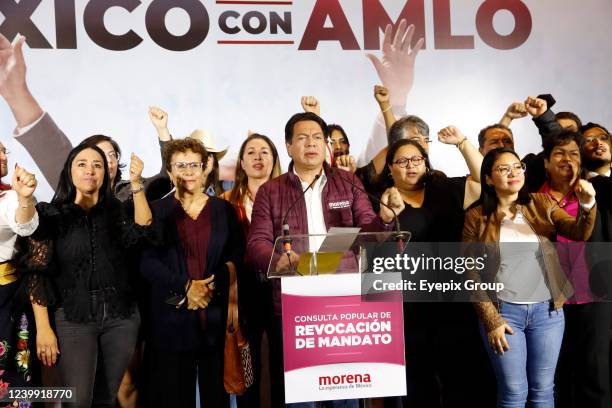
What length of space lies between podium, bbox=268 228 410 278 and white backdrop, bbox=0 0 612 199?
1318mm

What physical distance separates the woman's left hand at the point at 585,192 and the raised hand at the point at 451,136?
3.16 ft

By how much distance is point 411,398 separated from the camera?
3484mm

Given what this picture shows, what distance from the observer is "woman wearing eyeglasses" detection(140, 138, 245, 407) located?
131 inches

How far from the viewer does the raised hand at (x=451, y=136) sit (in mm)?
4270

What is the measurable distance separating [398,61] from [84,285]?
240cm

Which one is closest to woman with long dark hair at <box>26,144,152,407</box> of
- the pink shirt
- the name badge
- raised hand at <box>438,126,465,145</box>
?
the name badge

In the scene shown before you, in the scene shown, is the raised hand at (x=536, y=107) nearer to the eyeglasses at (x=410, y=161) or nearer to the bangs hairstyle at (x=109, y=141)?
the eyeglasses at (x=410, y=161)

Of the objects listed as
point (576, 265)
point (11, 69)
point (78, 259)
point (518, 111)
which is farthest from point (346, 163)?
point (11, 69)

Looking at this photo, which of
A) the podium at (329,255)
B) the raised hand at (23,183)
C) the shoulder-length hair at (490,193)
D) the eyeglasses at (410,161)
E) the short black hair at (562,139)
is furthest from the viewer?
the short black hair at (562,139)

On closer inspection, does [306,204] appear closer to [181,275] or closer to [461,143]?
[181,275]

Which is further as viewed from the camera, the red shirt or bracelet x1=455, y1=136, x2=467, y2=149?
bracelet x1=455, y1=136, x2=467, y2=149

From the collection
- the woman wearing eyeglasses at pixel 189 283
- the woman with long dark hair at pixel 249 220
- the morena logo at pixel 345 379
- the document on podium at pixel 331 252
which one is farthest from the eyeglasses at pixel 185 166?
the morena logo at pixel 345 379

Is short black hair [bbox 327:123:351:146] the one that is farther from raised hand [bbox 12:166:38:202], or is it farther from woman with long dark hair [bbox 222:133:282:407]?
raised hand [bbox 12:166:38:202]

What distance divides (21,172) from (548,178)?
2.79 metres
